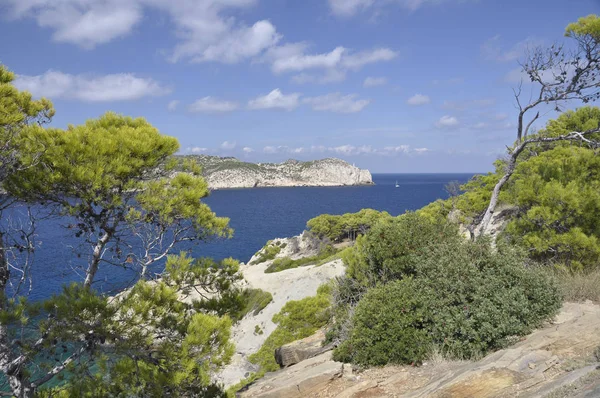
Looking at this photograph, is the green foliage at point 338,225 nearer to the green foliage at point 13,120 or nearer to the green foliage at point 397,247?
the green foliage at point 397,247

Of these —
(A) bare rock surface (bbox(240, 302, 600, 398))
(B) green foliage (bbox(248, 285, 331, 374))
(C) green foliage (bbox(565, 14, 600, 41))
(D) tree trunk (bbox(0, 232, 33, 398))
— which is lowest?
(B) green foliage (bbox(248, 285, 331, 374))

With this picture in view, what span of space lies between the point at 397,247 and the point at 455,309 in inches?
112

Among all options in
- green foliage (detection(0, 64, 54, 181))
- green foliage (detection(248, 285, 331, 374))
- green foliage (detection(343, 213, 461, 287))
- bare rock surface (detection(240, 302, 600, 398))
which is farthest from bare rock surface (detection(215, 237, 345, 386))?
green foliage (detection(0, 64, 54, 181))

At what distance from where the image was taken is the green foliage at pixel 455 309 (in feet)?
26.3

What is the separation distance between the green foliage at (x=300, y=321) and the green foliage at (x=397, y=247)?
2.92m

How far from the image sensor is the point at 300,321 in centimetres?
1483

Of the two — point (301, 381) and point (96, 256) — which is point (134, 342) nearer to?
point (96, 256)

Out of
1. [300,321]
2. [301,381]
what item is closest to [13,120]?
[301,381]

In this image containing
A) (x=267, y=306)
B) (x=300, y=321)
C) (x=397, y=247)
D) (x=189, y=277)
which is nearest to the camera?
(x=189, y=277)

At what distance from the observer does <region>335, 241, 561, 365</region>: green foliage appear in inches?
316

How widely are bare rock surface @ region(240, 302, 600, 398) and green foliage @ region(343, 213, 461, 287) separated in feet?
9.66

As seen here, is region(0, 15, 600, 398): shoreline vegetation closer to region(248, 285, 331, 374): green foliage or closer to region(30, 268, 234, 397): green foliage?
region(30, 268, 234, 397): green foliage

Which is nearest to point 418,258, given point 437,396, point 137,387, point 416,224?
point 416,224

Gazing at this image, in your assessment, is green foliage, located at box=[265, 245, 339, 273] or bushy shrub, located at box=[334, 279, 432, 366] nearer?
bushy shrub, located at box=[334, 279, 432, 366]
